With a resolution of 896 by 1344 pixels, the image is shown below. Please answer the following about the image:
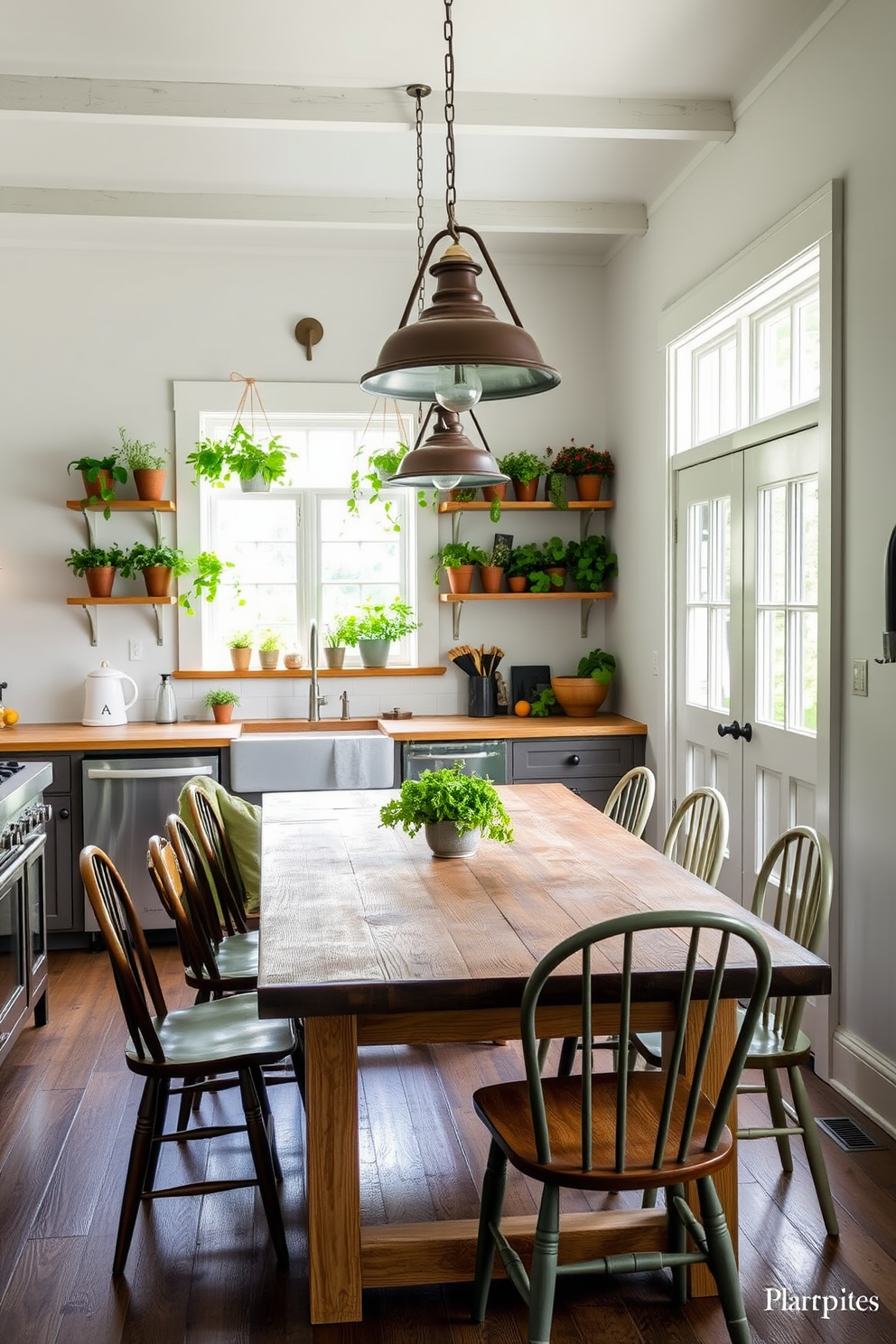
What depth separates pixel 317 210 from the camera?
4.87m

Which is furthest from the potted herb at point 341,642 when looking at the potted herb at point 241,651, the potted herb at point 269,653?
the potted herb at point 241,651

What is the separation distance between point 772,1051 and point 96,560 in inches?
154

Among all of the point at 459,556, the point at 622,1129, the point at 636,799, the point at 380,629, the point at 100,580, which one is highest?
the point at 459,556

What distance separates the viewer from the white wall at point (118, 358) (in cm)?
544

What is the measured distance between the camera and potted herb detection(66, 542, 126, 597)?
5383 millimetres

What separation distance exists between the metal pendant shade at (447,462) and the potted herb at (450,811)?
0.74 metres

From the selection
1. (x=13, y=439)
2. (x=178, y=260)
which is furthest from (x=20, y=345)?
(x=178, y=260)

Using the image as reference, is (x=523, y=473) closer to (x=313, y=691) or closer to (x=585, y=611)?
(x=585, y=611)

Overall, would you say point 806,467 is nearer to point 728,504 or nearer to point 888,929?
point 728,504

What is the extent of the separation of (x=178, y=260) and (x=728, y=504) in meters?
2.91

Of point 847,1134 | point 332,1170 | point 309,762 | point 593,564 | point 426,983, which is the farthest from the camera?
point 593,564

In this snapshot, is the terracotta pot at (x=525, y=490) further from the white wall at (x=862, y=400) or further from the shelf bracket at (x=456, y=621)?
the white wall at (x=862, y=400)

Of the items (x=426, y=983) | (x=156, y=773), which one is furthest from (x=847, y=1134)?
(x=156, y=773)

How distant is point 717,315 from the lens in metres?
4.25
